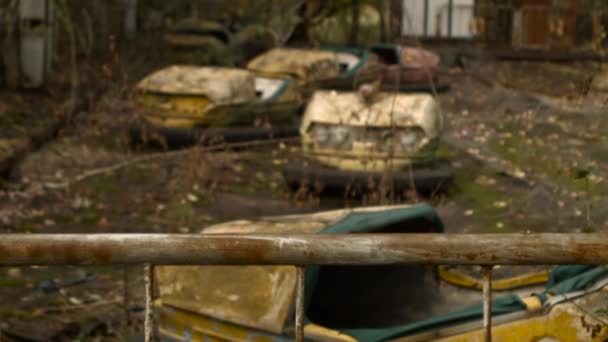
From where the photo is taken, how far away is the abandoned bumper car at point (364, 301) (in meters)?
3.66

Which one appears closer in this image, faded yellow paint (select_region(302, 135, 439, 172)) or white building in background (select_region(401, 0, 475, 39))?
faded yellow paint (select_region(302, 135, 439, 172))

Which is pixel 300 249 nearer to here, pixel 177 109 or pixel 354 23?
pixel 177 109

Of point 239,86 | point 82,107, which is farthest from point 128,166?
point 82,107

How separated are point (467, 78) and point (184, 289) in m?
15.4

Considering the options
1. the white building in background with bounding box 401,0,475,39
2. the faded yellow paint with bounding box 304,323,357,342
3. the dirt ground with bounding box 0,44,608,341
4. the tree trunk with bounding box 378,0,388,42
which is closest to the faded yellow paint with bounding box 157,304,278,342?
the faded yellow paint with bounding box 304,323,357,342

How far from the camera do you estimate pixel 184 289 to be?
4.35m

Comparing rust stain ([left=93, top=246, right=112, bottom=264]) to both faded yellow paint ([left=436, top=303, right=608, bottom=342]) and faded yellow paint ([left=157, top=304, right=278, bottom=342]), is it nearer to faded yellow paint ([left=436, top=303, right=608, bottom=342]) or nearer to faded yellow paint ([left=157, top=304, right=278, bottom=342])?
faded yellow paint ([left=436, top=303, right=608, bottom=342])

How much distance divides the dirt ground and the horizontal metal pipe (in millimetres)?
1573

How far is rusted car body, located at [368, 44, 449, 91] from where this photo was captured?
51.9 ft

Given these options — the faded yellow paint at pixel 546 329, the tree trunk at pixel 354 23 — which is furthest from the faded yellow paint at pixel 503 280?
the tree trunk at pixel 354 23

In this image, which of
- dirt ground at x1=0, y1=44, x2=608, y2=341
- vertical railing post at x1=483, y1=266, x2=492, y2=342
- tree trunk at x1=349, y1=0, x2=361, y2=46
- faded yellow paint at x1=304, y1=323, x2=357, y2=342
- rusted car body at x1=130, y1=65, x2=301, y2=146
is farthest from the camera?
tree trunk at x1=349, y1=0, x2=361, y2=46

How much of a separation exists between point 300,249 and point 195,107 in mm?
9660

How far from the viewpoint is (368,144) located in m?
9.71

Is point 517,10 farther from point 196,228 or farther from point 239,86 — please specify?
point 196,228
